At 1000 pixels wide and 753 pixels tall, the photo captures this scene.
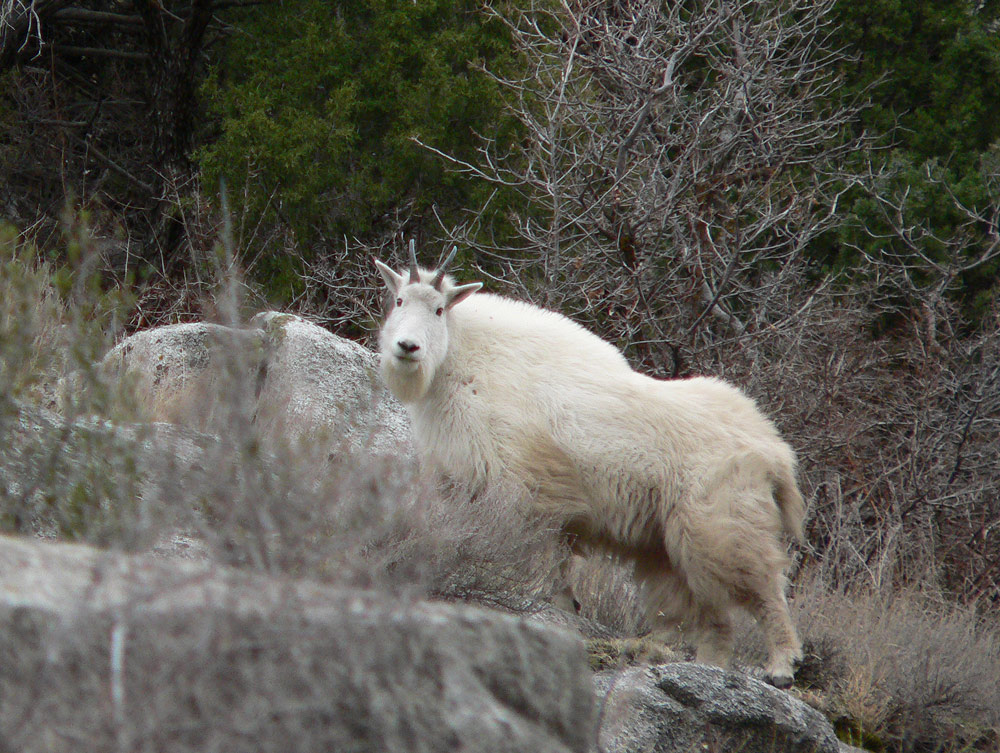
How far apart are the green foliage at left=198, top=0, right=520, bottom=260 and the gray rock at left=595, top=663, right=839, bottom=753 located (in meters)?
9.74

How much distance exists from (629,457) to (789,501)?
967 millimetres

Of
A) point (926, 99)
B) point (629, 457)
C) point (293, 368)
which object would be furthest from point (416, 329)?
point (926, 99)

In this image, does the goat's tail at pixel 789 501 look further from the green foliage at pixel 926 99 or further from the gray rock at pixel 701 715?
the green foliage at pixel 926 99

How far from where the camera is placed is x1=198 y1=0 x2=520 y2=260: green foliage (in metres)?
13.1

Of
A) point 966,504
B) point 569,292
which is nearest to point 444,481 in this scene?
point 569,292

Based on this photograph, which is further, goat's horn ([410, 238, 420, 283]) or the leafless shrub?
goat's horn ([410, 238, 420, 283])

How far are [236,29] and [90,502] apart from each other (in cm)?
1253

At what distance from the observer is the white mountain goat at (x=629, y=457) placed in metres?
5.54

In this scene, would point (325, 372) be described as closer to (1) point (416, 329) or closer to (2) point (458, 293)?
(2) point (458, 293)

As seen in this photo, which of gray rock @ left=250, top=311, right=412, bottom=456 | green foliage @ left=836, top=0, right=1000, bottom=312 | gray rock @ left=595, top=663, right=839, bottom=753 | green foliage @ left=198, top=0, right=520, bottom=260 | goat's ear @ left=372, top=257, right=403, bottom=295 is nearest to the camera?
gray rock @ left=595, top=663, right=839, bottom=753

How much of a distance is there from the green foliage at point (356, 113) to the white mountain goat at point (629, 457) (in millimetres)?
7596

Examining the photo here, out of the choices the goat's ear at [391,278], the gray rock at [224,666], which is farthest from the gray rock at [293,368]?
the gray rock at [224,666]

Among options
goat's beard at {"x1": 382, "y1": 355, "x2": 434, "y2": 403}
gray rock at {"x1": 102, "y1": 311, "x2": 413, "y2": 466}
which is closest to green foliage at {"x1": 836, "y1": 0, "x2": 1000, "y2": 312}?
gray rock at {"x1": 102, "y1": 311, "x2": 413, "y2": 466}

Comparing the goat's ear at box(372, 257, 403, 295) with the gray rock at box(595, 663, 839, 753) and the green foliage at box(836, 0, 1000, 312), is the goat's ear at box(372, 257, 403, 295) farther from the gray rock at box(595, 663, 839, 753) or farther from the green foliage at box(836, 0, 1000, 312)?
the green foliage at box(836, 0, 1000, 312)
